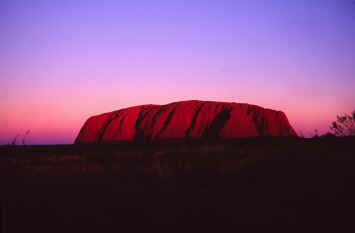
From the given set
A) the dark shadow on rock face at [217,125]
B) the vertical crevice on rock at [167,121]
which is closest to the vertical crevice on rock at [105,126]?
the vertical crevice on rock at [167,121]

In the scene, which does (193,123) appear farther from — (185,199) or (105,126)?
(185,199)

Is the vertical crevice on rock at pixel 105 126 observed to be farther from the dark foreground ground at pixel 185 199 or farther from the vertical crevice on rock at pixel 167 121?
the dark foreground ground at pixel 185 199

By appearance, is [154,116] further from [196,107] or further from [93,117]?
[93,117]

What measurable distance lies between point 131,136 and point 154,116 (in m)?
5.91

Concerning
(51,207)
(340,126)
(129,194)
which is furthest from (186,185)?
(340,126)

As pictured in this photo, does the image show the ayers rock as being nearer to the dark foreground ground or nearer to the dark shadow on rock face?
the dark shadow on rock face

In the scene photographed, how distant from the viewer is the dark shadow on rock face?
50469 millimetres

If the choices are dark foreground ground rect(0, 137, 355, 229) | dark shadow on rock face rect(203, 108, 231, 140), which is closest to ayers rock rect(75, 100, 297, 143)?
dark shadow on rock face rect(203, 108, 231, 140)

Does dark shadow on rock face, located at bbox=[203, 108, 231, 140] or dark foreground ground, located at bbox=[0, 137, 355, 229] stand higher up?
dark foreground ground, located at bbox=[0, 137, 355, 229]

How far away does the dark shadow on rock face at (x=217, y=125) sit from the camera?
5047cm

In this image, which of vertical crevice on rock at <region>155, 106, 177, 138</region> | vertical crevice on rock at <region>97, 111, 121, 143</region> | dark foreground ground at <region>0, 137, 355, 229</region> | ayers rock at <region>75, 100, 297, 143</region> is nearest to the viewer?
dark foreground ground at <region>0, 137, 355, 229</region>

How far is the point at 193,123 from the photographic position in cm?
5328

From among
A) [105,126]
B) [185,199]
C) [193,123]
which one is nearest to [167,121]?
[193,123]

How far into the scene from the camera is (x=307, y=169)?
5.86 meters
